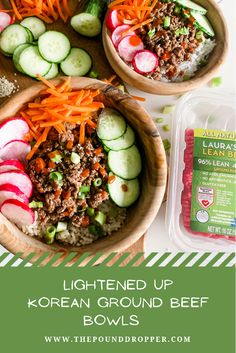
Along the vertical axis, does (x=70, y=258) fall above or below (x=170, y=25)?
below

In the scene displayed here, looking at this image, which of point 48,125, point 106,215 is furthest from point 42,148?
point 106,215

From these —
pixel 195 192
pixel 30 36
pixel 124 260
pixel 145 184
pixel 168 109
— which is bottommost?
pixel 124 260

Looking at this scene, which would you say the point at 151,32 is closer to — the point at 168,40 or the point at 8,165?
the point at 168,40

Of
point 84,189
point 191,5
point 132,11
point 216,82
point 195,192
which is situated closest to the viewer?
point 84,189

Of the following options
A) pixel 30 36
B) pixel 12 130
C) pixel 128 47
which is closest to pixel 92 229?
pixel 12 130

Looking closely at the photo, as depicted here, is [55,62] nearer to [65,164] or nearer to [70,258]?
[65,164]

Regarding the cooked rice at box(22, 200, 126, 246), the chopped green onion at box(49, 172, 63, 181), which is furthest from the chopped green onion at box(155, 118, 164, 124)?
the chopped green onion at box(49, 172, 63, 181)
